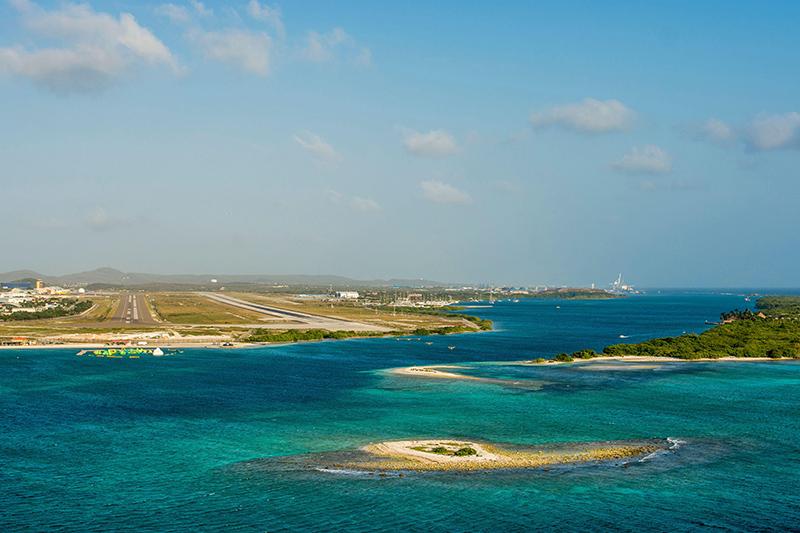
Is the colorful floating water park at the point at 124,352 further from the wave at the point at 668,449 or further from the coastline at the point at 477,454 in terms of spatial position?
the wave at the point at 668,449

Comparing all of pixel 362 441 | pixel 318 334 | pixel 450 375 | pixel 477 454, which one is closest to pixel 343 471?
pixel 362 441

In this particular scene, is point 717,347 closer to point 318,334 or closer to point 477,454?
point 318,334

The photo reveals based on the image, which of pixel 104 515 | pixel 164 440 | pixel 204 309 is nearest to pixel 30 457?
pixel 164 440

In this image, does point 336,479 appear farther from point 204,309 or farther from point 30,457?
point 204,309

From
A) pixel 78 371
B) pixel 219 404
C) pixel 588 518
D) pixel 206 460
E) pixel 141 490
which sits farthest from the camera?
pixel 78 371

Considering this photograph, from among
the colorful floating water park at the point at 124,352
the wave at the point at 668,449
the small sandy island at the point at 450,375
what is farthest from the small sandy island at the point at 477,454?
the colorful floating water park at the point at 124,352

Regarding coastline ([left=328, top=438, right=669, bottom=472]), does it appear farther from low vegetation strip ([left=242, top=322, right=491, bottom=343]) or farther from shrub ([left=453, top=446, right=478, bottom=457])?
low vegetation strip ([left=242, top=322, right=491, bottom=343])

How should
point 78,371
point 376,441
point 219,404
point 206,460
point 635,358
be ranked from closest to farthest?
point 206,460, point 376,441, point 219,404, point 78,371, point 635,358
